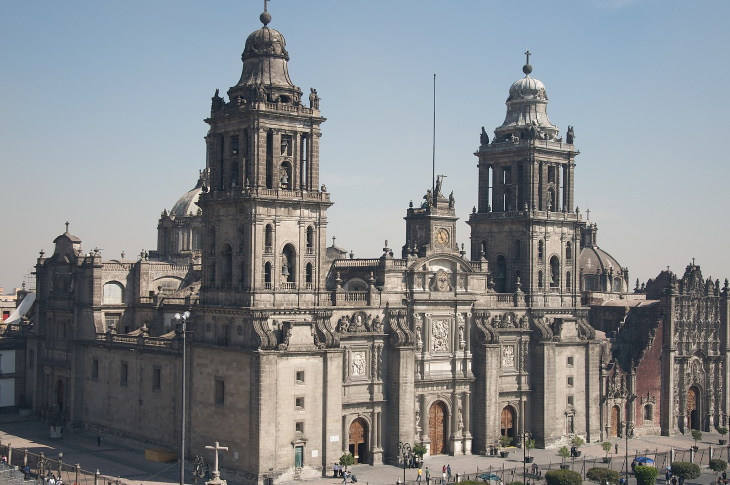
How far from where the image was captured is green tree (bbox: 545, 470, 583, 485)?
67375mm

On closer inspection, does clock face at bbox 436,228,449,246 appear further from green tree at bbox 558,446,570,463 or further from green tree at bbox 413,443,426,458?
green tree at bbox 558,446,570,463

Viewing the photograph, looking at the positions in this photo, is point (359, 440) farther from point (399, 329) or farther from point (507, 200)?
point (507, 200)

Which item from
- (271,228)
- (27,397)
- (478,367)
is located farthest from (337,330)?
(27,397)

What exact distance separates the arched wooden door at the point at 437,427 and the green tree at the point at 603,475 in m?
→ 13.3

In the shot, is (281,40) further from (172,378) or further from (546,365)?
(546,365)

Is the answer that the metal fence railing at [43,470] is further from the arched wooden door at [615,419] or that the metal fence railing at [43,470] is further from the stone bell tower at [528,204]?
the arched wooden door at [615,419]

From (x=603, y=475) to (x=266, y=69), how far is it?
36538mm

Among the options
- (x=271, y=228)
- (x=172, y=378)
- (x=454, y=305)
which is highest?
(x=271, y=228)

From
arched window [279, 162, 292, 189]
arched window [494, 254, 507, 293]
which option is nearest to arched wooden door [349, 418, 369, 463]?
arched window [279, 162, 292, 189]

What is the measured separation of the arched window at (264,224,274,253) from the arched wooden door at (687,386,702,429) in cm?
4787

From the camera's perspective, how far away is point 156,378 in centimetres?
7875

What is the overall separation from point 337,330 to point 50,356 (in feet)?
104

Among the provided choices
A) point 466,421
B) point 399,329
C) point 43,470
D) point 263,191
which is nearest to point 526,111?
point 399,329

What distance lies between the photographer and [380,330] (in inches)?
2997
